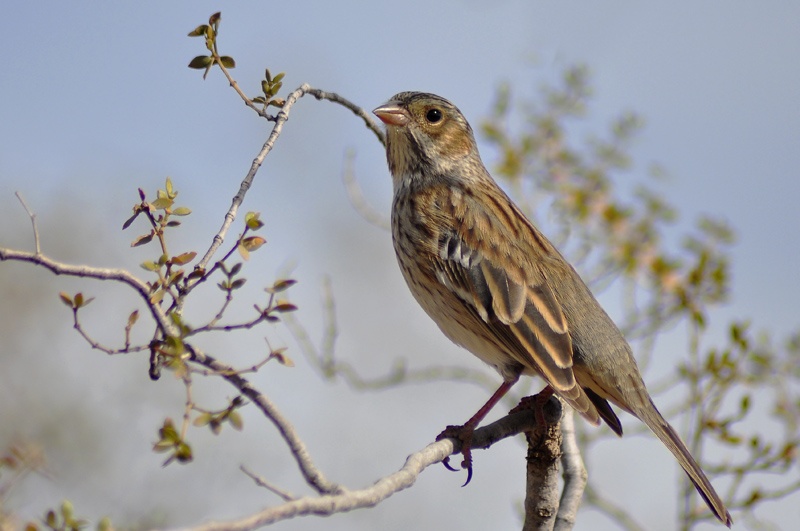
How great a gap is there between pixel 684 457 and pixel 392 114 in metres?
2.30

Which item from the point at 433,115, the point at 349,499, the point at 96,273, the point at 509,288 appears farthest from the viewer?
the point at 433,115

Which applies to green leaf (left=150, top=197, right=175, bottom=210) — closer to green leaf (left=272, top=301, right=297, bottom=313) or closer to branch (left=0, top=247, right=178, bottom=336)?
branch (left=0, top=247, right=178, bottom=336)

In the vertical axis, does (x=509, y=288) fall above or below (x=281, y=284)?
above

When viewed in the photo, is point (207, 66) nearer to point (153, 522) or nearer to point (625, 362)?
point (153, 522)

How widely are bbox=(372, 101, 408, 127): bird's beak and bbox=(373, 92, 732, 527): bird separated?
39cm

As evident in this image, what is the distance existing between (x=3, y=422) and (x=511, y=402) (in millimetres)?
3441

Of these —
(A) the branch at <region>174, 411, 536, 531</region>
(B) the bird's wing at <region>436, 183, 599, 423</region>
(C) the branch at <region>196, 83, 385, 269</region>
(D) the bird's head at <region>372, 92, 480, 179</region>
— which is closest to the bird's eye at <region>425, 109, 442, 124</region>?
(D) the bird's head at <region>372, 92, 480, 179</region>

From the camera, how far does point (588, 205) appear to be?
665cm

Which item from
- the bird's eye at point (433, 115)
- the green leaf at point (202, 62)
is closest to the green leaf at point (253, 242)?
the green leaf at point (202, 62)

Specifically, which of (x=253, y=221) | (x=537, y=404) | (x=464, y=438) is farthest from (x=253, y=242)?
(x=537, y=404)

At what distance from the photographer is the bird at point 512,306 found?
404 centimetres

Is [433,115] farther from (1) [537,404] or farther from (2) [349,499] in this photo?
(2) [349,499]

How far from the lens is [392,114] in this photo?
4.99 m

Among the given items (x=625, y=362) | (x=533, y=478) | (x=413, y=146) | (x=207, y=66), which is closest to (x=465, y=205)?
(x=413, y=146)
